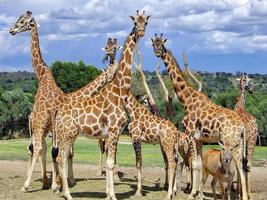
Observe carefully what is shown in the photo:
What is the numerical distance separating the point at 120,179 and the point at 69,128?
463cm

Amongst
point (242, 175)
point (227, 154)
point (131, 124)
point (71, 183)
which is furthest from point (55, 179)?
point (242, 175)

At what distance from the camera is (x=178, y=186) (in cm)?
1505

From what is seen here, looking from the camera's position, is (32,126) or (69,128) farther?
(32,126)

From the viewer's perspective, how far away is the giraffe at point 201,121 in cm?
1321

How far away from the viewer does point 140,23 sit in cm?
1327

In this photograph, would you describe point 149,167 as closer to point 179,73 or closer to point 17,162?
point 17,162

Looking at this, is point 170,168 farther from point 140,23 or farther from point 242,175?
point 140,23

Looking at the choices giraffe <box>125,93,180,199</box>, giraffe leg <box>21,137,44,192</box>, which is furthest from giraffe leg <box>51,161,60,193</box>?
giraffe <box>125,93,180,199</box>

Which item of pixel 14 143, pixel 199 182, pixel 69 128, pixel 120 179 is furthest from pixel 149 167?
pixel 14 143

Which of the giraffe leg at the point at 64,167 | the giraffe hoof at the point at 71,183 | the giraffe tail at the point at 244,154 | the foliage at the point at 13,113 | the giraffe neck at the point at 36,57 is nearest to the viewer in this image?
the giraffe leg at the point at 64,167

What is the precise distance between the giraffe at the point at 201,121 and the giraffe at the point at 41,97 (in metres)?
1.89

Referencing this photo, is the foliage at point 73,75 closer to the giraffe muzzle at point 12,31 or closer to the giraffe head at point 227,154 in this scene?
the giraffe muzzle at point 12,31

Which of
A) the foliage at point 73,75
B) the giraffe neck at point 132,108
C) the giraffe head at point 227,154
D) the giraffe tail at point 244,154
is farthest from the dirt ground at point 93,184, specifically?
the foliage at point 73,75

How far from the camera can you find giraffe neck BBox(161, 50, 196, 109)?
14.7 m
